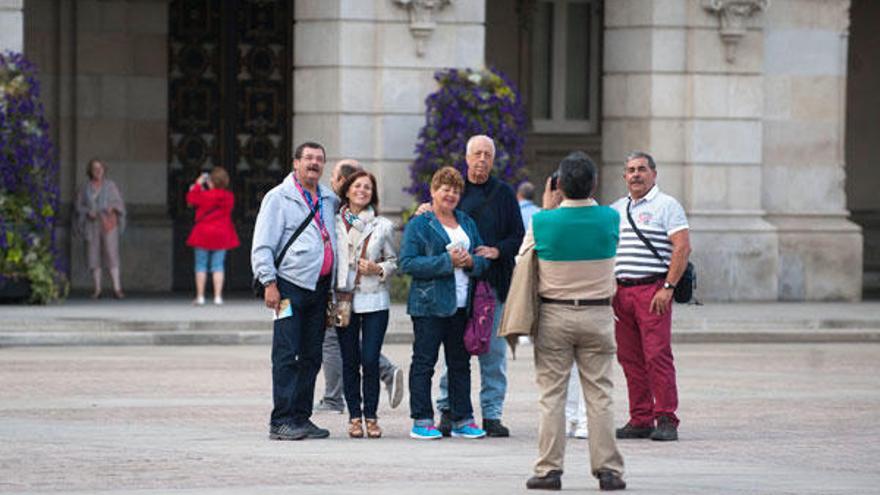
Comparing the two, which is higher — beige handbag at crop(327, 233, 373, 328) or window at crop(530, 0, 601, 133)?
window at crop(530, 0, 601, 133)

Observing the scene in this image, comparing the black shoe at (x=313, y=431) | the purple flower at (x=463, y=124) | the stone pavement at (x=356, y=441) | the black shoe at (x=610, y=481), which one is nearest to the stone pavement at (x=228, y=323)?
the purple flower at (x=463, y=124)

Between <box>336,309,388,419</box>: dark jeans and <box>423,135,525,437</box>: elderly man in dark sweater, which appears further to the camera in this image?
<box>423,135,525,437</box>: elderly man in dark sweater

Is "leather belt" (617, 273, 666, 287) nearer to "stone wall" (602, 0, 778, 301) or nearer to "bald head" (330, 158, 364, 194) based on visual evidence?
"bald head" (330, 158, 364, 194)

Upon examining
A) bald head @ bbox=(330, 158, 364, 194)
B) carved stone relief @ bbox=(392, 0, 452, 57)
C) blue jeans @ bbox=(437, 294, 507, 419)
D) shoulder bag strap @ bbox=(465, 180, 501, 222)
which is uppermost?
carved stone relief @ bbox=(392, 0, 452, 57)

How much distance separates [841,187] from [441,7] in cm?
593

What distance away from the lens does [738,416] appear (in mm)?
17016

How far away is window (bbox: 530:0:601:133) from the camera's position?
33.7 m

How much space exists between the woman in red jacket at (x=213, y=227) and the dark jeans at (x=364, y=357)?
39.8 ft

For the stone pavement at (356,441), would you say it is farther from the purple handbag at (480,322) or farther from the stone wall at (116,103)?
the stone wall at (116,103)

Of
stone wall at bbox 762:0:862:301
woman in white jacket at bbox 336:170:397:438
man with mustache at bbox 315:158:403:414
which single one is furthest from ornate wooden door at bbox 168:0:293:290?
woman in white jacket at bbox 336:170:397:438

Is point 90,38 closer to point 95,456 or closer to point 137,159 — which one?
point 137,159

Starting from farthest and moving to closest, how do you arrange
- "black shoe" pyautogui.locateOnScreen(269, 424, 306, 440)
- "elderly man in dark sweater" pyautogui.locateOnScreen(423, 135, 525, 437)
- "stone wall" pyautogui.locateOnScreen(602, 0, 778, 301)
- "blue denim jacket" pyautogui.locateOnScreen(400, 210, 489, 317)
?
"stone wall" pyautogui.locateOnScreen(602, 0, 778, 301) < "elderly man in dark sweater" pyautogui.locateOnScreen(423, 135, 525, 437) < "blue denim jacket" pyautogui.locateOnScreen(400, 210, 489, 317) < "black shoe" pyautogui.locateOnScreen(269, 424, 306, 440)

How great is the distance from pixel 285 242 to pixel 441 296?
1.05 m

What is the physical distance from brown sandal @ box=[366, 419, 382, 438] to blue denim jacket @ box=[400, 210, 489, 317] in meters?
0.75
